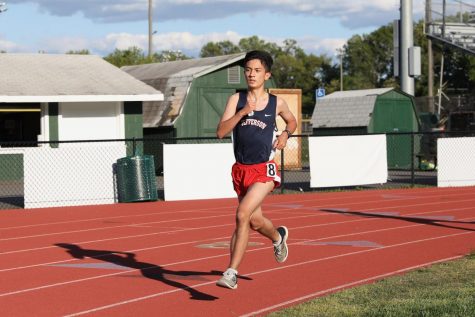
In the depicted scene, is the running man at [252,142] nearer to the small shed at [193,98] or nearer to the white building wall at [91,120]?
the white building wall at [91,120]

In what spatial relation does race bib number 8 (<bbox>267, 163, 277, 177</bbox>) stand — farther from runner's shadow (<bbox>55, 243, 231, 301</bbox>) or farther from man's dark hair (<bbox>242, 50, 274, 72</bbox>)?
runner's shadow (<bbox>55, 243, 231, 301</bbox>)

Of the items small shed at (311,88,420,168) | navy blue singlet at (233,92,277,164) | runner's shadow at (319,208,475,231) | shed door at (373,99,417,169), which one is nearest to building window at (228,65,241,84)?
small shed at (311,88,420,168)

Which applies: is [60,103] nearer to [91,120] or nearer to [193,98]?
[91,120]

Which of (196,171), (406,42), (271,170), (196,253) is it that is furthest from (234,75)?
(271,170)

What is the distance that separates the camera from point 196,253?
13.1 meters

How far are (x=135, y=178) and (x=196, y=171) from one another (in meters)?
1.65

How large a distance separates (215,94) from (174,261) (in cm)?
2431

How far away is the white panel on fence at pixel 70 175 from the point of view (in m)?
22.2

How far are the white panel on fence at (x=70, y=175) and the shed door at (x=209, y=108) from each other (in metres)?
12.5

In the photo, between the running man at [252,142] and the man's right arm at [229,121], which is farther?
the running man at [252,142]

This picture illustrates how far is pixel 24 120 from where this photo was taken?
117 feet

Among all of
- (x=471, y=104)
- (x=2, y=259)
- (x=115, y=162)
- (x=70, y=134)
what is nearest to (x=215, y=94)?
(x=70, y=134)

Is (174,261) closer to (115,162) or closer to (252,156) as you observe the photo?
(252,156)

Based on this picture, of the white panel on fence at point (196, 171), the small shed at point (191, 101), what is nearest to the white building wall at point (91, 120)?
the small shed at point (191, 101)
